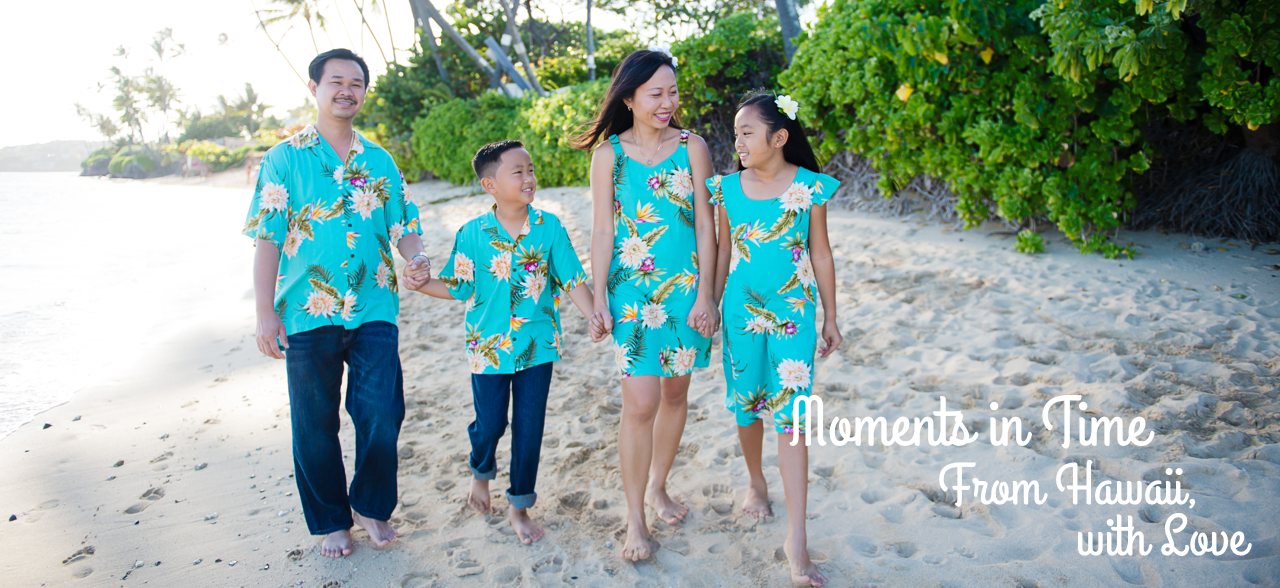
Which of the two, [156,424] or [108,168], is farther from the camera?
[108,168]

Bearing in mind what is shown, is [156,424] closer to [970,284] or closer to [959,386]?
[959,386]

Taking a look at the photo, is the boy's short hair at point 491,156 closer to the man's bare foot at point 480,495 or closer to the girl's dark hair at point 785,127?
the girl's dark hair at point 785,127

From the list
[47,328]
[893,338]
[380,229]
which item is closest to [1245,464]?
[893,338]

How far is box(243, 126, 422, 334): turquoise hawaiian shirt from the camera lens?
9.89 feet

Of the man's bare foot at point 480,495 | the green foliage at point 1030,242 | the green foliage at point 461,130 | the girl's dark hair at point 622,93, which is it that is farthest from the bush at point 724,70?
the man's bare foot at point 480,495

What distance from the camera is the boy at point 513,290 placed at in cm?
320

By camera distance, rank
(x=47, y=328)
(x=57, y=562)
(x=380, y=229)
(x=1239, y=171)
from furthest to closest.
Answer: (x=47, y=328) → (x=1239, y=171) → (x=57, y=562) → (x=380, y=229)

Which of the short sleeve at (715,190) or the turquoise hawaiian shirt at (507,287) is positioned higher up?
the short sleeve at (715,190)

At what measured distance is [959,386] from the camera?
4.66m

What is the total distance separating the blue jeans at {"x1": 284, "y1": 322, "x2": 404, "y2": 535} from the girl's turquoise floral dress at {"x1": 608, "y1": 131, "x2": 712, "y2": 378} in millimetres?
893

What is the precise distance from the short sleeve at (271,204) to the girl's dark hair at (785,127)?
164cm

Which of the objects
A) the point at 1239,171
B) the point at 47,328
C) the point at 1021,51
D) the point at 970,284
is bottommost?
the point at 47,328

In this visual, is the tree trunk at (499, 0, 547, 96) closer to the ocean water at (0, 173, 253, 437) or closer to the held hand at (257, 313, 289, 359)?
the ocean water at (0, 173, 253, 437)

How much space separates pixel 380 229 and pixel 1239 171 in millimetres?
6736
